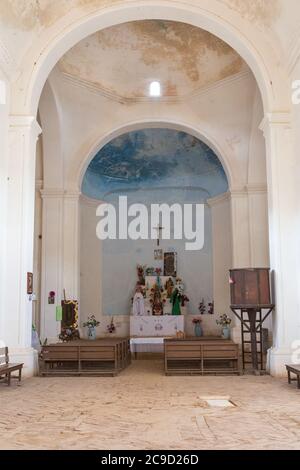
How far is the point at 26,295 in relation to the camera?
1008 centimetres

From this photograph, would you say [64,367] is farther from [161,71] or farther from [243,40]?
[161,71]

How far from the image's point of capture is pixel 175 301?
18.2m

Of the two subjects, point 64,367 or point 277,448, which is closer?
point 277,448

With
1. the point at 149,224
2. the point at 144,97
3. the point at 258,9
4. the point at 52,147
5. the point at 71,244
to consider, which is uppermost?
the point at 144,97

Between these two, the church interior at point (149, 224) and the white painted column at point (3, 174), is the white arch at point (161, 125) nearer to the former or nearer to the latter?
the church interior at point (149, 224)

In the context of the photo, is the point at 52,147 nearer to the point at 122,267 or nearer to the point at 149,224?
Answer: the point at 149,224

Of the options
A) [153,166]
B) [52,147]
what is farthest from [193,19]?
[153,166]

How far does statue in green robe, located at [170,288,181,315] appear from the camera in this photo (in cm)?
1808

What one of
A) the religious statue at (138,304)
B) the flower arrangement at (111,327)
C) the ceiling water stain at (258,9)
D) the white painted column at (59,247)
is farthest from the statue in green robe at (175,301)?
the ceiling water stain at (258,9)

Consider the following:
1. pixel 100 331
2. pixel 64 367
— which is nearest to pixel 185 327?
pixel 100 331

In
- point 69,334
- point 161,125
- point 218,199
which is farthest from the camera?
point 218,199

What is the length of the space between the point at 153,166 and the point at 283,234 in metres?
9.68

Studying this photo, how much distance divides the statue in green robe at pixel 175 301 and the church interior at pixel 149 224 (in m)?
0.08

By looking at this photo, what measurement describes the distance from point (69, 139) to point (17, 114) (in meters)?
5.25
